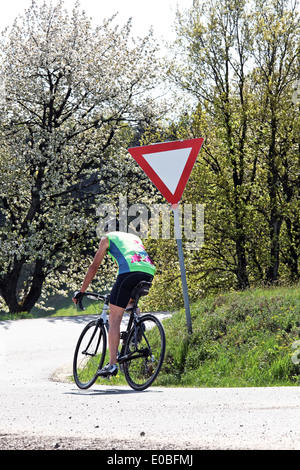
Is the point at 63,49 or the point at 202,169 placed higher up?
the point at 63,49

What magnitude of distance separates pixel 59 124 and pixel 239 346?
16324 millimetres

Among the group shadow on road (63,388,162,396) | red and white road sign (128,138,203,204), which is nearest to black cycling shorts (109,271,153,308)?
shadow on road (63,388,162,396)

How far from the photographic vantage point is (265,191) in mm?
17078

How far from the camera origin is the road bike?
19.5 ft

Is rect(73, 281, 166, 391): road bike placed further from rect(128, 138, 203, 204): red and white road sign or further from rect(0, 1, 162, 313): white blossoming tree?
rect(0, 1, 162, 313): white blossoming tree

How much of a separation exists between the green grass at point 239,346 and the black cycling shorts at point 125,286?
1.59 m

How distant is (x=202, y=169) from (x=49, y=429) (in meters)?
12.9

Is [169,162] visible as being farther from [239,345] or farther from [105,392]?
[105,392]

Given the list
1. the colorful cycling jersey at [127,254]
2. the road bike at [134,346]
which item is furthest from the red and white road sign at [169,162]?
the road bike at [134,346]

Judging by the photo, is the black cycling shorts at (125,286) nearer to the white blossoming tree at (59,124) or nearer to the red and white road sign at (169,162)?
the red and white road sign at (169,162)
